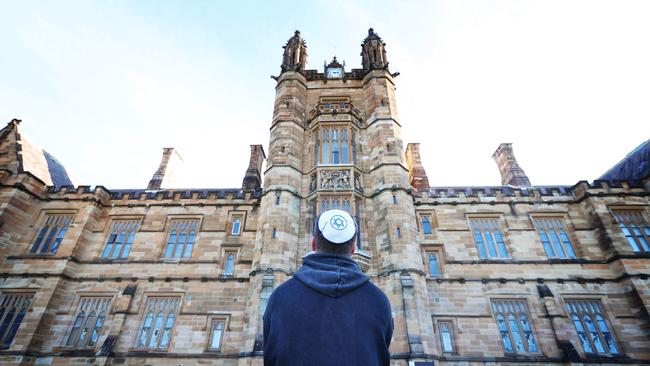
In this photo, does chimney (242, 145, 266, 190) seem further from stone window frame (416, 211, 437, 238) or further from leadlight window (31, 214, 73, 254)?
stone window frame (416, 211, 437, 238)

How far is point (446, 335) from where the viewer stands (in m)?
11.8

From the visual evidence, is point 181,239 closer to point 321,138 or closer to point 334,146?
point 321,138

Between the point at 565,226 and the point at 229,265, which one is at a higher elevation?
the point at 565,226

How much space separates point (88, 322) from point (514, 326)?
56.0ft

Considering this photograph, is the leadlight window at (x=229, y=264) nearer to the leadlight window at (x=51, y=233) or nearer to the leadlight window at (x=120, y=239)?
the leadlight window at (x=120, y=239)

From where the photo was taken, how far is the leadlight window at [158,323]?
39.7 feet

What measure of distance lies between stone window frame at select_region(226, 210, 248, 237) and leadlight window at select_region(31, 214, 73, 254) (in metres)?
7.53

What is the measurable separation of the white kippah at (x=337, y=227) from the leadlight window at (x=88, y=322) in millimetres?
14554

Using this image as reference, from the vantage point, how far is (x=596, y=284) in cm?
1258

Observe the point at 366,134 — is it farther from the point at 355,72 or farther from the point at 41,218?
the point at 41,218

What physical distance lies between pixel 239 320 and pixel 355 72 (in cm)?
1501

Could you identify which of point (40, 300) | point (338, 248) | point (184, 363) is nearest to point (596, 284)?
point (338, 248)

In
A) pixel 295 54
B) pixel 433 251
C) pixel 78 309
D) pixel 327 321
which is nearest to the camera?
pixel 327 321

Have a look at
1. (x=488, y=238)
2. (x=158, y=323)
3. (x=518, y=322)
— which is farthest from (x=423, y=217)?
(x=158, y=323)
